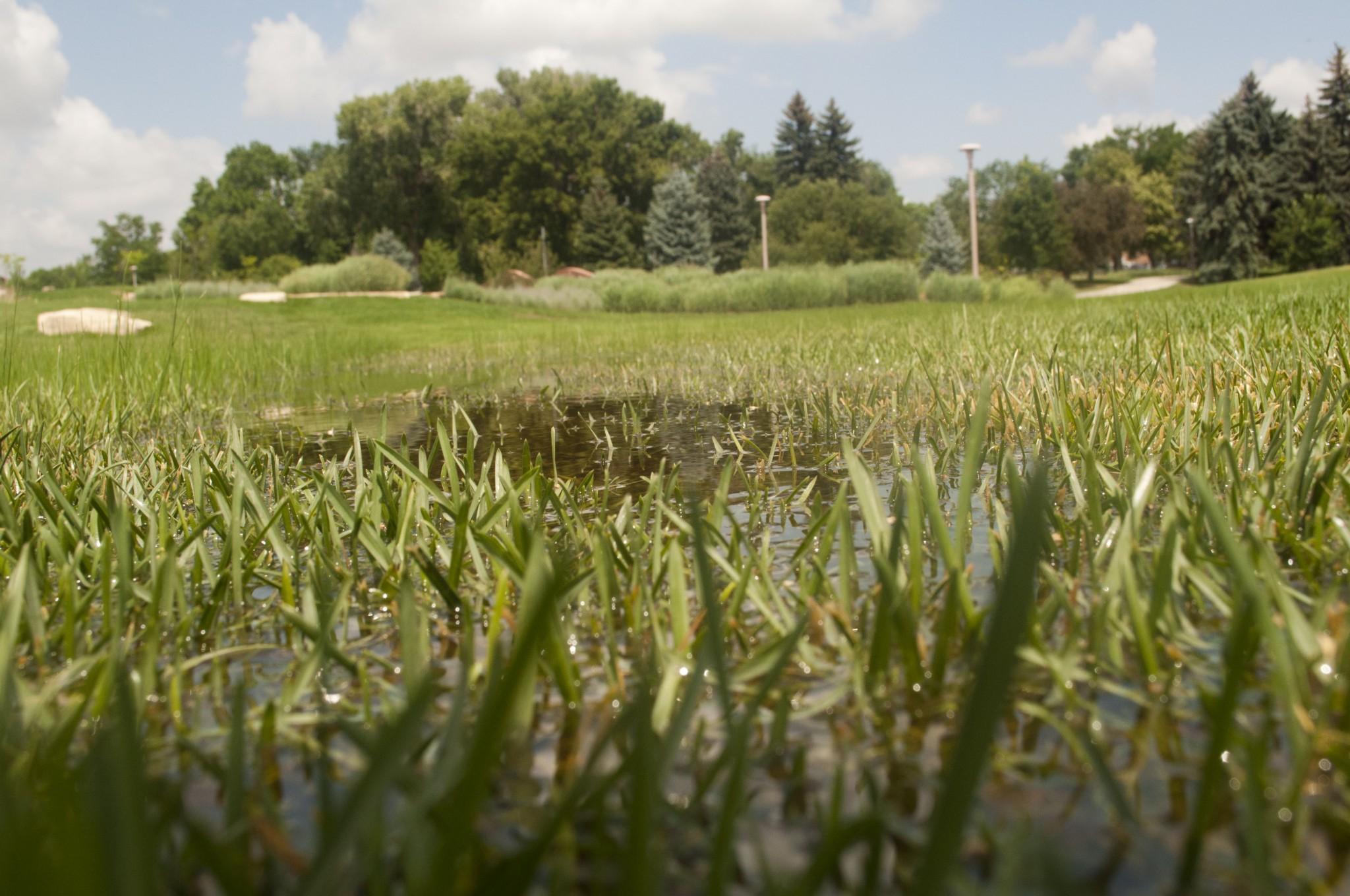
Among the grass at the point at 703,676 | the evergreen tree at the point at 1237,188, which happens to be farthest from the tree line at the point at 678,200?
the grass at the point at 703,676

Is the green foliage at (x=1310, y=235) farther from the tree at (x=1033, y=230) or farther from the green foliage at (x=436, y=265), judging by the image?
the green foliage at (x=436, y=265)

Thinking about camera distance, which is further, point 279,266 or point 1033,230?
point 1033,230

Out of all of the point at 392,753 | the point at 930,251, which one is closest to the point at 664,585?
the point at 392,753

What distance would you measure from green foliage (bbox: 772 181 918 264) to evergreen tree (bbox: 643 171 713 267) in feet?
9.48

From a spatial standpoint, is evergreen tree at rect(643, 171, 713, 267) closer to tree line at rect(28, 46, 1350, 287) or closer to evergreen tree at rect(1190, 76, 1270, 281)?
tree line at rect(28, 46, 1350, 287)

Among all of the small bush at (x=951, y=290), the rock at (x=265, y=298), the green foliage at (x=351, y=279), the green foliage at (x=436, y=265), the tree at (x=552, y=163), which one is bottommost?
the small bush at (x=951, y=290)

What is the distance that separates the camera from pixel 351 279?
30672mm

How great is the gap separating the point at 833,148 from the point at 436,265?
30.4m

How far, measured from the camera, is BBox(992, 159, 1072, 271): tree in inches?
2157

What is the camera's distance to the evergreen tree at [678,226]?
5003 centimetres

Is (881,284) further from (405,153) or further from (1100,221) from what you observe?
(405,153)

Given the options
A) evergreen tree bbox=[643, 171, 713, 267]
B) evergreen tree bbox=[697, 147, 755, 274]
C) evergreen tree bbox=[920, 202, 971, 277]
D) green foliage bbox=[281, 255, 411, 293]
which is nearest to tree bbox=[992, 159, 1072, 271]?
evergreen tree bbox=[920, 202, 971, 277]

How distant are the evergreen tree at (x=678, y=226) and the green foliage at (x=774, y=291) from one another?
24942mm

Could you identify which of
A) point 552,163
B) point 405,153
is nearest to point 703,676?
point 552,163
